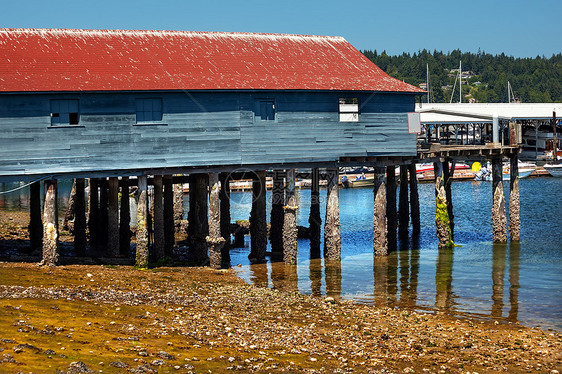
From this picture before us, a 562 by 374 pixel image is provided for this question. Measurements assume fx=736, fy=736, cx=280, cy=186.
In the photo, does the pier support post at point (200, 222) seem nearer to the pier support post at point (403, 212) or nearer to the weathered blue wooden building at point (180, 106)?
the weathered blue wooden building at point (180, 106)

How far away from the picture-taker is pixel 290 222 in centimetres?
3319

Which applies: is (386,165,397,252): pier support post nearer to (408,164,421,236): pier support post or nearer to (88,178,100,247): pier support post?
(408,164,421,236): pier support post

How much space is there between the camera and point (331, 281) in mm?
30719

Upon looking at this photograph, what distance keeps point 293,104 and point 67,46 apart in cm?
1013

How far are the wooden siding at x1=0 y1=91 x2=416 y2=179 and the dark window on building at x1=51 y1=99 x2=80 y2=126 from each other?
0.73 ft

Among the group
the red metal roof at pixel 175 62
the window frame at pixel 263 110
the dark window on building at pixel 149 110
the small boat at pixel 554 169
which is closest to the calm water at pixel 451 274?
the window frame at pixel 263 110

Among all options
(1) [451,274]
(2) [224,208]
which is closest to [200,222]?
(2) [224,208]

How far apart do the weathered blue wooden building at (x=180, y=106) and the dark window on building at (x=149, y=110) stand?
41 mm

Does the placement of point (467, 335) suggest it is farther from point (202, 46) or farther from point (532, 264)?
point (202, 46)

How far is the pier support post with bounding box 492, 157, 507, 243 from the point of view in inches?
1531

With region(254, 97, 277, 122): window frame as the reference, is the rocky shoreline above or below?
below

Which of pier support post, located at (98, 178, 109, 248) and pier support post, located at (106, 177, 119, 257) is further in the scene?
pier support post, located at (98, 178, 109, 248)

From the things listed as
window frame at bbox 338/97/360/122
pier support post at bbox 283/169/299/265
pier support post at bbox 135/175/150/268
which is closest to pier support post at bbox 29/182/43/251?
pier support post at bbox 135/175/150/268

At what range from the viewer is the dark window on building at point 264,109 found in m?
32.1
